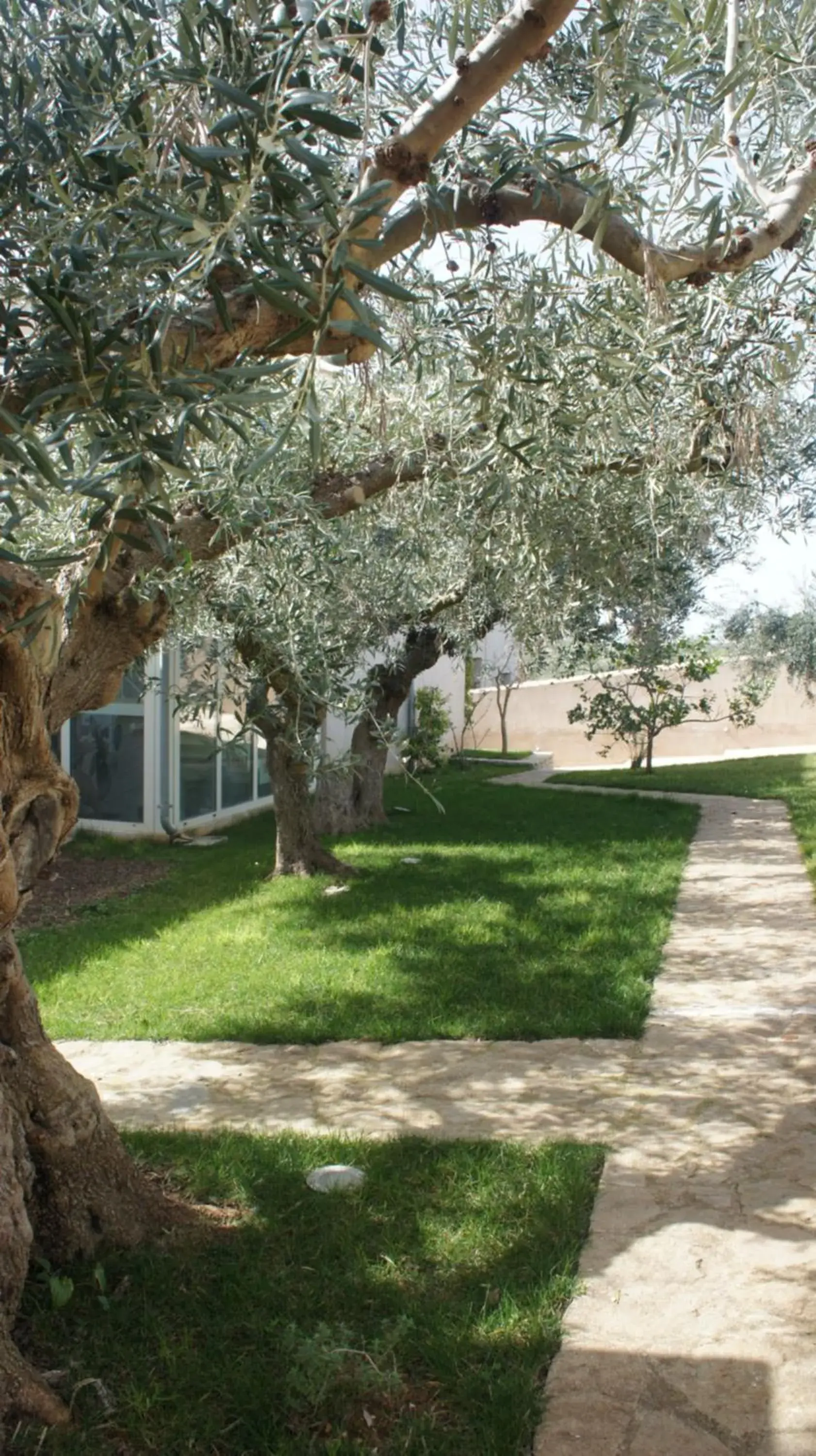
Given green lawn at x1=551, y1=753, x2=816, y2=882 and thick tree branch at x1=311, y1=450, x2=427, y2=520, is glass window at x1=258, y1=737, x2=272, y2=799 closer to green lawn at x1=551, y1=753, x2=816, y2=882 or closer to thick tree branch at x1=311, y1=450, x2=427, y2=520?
green lawn at x1=551, y1=753, x2=816, y2=882

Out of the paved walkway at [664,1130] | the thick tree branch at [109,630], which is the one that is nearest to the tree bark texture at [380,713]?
the paved walkway at [664,1130]

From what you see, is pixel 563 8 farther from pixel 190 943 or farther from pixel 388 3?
pixel 190 943

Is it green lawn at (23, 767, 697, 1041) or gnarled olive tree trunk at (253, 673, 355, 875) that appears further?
gnarled olive tree trunk at (253, 673, 355, 875)

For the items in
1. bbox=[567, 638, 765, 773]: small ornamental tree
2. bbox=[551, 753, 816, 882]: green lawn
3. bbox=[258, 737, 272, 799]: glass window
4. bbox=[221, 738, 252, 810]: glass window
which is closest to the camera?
bbox=[221, 738, 252, 810]: glass window

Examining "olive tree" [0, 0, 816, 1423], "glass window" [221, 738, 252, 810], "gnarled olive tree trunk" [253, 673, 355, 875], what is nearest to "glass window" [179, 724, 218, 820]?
"glass window" [221, 738, 252, 810]

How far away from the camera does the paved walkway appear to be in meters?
3.26

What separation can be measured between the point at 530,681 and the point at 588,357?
2628 cm

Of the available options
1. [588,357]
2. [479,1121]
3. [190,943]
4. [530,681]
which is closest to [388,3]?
[588,357]

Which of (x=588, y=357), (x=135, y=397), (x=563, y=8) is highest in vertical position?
(x=563, y=8)

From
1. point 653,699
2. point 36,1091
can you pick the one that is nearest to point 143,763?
point 653,699

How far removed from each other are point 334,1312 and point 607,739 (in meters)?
25.1

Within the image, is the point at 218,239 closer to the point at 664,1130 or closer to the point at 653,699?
the point at 664,1130

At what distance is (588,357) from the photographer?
436cm

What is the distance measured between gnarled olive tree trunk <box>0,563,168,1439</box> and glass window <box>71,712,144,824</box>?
937 centimetres
